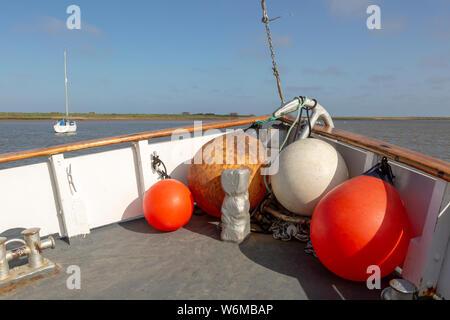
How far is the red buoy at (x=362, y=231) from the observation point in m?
2.22

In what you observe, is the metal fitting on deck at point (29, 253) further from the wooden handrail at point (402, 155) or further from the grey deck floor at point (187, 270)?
the wooden handrail at point (402, 155)

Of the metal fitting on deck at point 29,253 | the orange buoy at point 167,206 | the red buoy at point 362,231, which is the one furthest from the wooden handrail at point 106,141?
the red buoy at point 362,231

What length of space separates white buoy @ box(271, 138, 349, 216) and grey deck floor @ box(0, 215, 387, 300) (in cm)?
45

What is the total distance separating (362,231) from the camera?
2217 mm

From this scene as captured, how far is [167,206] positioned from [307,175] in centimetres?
151

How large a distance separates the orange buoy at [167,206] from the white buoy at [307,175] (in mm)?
1053

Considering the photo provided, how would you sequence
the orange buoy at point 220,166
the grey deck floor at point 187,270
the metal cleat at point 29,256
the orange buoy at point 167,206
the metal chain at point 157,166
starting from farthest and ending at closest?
the metal chain at point 157,166
the orange buoy at point 220,166
the orange buoy at point 167,206
the metal cleat at point 29,256
the grey deck floor at point 187,270

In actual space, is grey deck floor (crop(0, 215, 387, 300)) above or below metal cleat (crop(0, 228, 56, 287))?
below

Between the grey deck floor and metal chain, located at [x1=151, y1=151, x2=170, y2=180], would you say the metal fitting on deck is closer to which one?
the grey deck floor

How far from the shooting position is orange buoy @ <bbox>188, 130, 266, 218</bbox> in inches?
140

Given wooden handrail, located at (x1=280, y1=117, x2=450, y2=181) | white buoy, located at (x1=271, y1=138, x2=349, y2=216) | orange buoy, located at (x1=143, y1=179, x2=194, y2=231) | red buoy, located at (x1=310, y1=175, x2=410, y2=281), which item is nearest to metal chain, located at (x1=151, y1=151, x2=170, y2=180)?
orange buoy, located at (x1=143, y1=179, x2=194, y2=231)
